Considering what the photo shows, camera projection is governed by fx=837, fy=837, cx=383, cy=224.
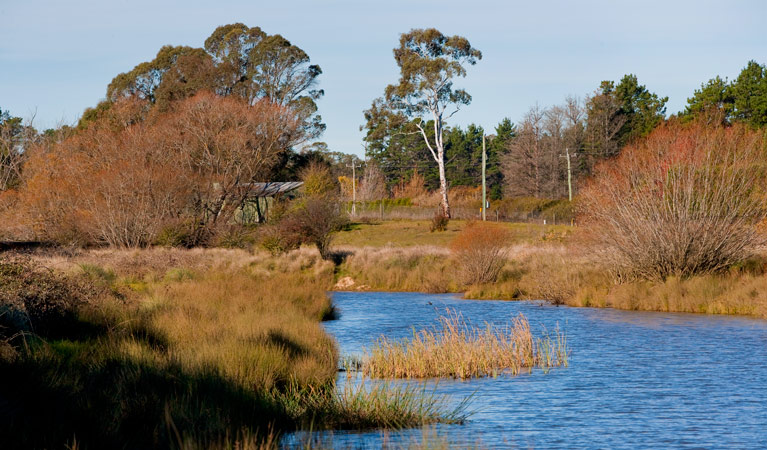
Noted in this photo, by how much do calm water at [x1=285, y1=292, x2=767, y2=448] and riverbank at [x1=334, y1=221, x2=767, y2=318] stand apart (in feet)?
5.16

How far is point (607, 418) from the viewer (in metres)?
12.1

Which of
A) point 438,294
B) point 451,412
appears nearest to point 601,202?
point 438,294

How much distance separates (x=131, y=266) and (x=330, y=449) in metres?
25.3

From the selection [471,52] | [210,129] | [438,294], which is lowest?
[438,294]

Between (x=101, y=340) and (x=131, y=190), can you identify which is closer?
(x=101, y=340)

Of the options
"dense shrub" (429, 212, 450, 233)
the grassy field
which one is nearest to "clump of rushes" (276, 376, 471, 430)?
the grassy field

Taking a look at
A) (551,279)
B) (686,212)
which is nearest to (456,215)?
(551,279)

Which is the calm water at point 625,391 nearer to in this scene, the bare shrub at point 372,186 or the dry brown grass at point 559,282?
the dry brown grass at point 559,282

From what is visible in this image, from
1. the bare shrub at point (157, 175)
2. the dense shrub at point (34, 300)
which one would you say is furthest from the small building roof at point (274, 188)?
the dense shrub at point (34, 300)

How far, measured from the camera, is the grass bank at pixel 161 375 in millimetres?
8195

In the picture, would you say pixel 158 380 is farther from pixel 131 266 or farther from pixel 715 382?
pixel 131 266

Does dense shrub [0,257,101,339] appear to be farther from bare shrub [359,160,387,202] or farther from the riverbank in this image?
bare shrub [359,160,387,202]

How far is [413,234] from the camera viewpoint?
54438 millimetres

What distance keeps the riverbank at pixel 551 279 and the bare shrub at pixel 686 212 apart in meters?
0.72
